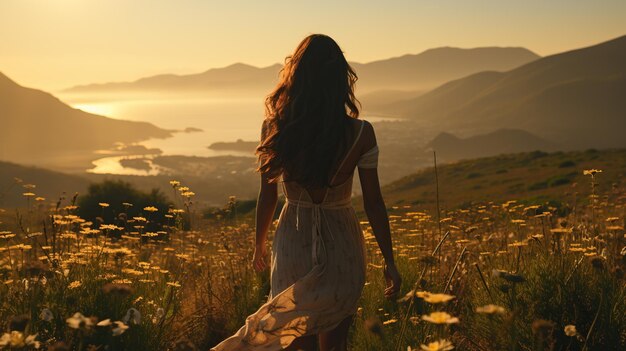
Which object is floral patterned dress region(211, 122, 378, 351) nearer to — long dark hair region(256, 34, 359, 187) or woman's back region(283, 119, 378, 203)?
woman's back region(283, 119, 378, 203)

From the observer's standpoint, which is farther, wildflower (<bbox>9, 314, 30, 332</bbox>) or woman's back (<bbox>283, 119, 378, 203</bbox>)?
woman's back (<bbox>283, 119, 378, 203</bbox>)

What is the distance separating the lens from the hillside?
45384 mm

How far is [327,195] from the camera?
3.61 meters

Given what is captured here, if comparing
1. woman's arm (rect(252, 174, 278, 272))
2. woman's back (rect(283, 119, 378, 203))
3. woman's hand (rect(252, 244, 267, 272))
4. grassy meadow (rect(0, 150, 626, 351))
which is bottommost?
grassy meadow (rect(0, 150, 626, 351))

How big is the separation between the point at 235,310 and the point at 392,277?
8.19ft

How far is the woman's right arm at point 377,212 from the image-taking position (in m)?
3.52

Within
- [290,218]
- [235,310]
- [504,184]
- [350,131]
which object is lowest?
[504,184]

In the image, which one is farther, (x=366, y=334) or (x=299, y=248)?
(x=366, y=334)

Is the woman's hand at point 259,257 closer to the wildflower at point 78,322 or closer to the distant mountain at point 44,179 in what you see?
the wildflower at point 78,322

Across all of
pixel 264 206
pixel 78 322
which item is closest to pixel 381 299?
pixel 264 206

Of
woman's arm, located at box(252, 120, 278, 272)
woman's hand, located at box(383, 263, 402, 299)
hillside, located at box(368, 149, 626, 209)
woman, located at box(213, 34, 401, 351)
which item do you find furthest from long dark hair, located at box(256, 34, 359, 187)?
hillside, located at box(368, 149, 626, 209)

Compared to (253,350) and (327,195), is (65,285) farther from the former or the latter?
(327,195)

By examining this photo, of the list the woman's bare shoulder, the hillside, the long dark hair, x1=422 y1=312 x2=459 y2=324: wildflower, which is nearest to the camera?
x1=422 y1=312 x2=459 y2=324: wildflower

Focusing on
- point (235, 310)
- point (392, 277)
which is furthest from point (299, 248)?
point (235, 310)
